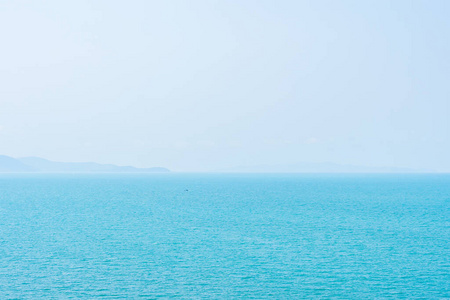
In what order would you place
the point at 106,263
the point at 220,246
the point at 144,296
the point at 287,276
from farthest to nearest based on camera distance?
the point at 220,246
the point at 106,263
the point at 287,276
the point at 144,296

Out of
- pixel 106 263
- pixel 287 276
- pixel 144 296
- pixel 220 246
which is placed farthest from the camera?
pixel 220 246

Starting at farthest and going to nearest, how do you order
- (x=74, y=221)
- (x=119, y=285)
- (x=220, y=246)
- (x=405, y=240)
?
(x=74, y=221) → (x=405, y=240) → (x=220, y=246) → (x=119, y=285)

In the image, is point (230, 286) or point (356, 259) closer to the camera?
point (230, 286)

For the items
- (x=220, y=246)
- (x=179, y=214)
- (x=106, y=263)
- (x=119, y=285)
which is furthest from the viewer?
(x=179, y=214)

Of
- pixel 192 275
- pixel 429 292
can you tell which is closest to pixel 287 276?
pixel 192 275

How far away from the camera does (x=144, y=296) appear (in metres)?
42.2

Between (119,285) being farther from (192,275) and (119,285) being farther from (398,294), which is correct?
(398,294)

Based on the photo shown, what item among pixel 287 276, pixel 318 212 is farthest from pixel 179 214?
pixel 287 276

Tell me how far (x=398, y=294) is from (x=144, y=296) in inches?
907

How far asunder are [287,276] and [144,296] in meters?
15.1

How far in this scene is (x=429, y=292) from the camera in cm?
4353

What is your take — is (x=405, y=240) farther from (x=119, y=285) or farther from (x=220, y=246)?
(x=119, y=285)

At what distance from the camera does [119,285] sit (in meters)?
45.1

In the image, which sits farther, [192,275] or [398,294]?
[192,275]
